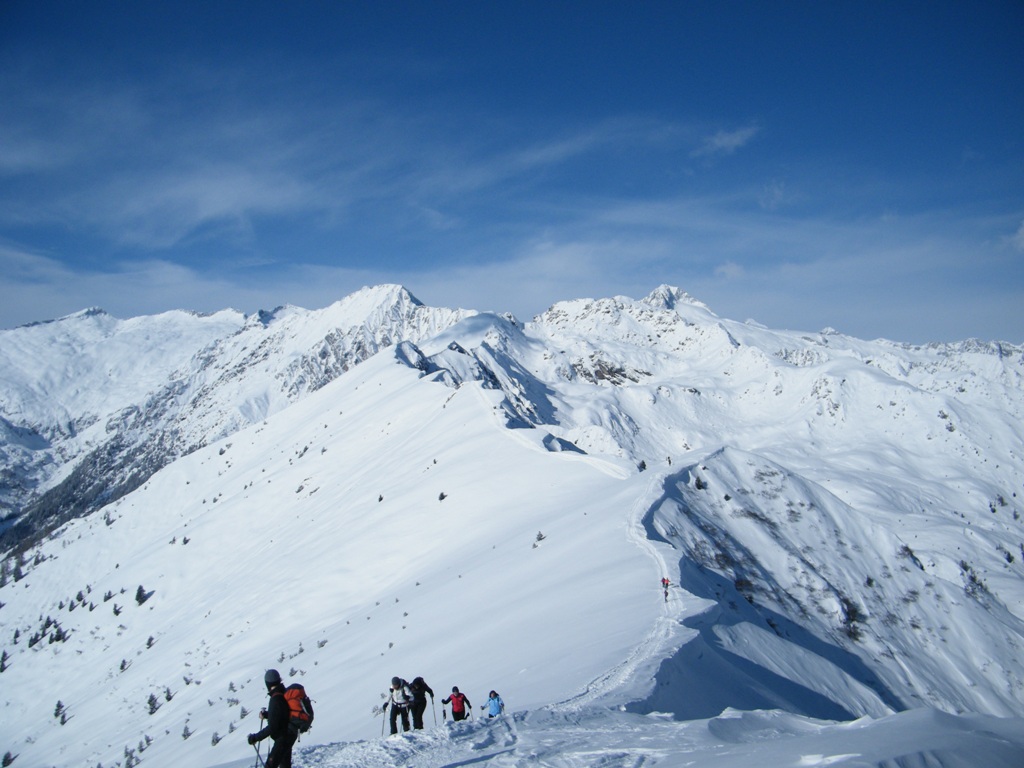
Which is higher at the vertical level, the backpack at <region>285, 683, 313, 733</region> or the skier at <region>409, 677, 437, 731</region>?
the backpack at <region>285, 683, 313, 733</region>

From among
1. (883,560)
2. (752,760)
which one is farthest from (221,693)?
(883,560)

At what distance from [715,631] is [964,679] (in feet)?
60.0

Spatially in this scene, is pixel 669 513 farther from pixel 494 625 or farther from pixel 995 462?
pixel 995 462

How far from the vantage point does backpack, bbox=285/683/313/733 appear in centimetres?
857

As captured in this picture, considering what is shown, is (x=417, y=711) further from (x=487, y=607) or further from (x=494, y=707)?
(x=487, y=607)


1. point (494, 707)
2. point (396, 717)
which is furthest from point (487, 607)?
point (494, 707)

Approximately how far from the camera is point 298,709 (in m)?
8.64

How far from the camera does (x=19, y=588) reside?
56062mm

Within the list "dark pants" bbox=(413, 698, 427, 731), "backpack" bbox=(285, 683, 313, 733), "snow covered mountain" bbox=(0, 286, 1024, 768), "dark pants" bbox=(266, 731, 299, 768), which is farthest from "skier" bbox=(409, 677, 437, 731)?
"backpack" bbox=(285, 683, 313, 733)

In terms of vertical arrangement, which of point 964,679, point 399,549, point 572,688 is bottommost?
point 964,679

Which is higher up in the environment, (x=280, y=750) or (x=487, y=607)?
(x=280, y=750)

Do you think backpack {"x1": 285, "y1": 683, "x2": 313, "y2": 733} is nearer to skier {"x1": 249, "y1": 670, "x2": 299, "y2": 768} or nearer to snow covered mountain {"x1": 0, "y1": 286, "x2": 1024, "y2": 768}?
skier {"x1": 249, "y1": 670, "x2": 299, "y2": 768}

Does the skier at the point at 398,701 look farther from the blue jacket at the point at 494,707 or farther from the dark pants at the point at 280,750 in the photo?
the dark pants at the point at 280,750

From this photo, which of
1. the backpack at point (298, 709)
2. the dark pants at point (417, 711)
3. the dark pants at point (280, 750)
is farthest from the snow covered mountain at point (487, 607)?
the dark pants at point (417, 711)
